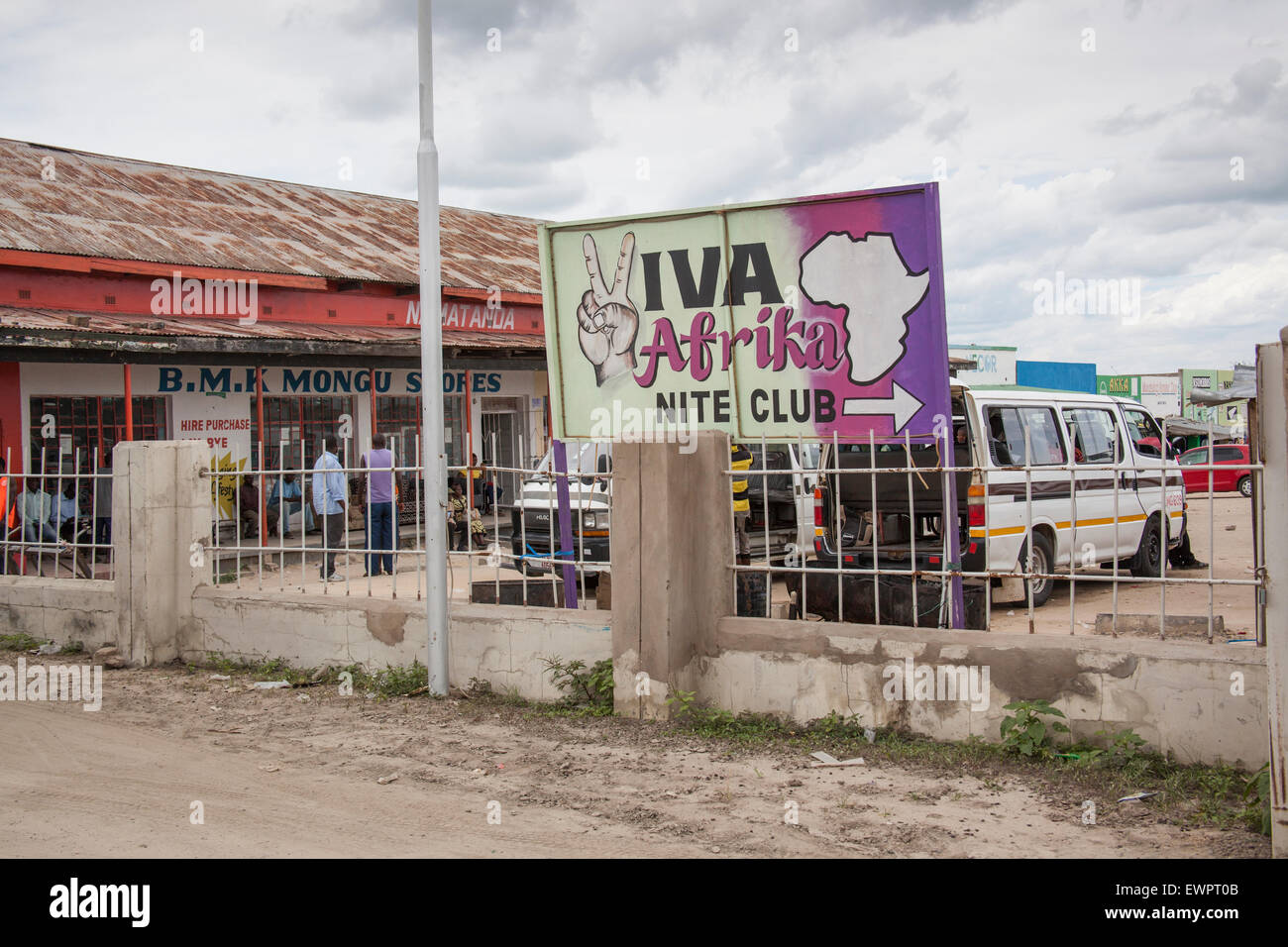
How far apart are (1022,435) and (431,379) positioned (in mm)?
5536

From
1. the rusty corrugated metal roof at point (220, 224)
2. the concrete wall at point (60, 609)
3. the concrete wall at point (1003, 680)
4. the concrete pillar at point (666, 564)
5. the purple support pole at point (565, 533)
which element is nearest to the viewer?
the concrete wall at point (1003, 680)

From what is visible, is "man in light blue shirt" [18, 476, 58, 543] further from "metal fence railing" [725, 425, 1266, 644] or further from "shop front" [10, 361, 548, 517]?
"metal fence railing" [725, 425, 1266, 644]

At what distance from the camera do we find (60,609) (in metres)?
9.38

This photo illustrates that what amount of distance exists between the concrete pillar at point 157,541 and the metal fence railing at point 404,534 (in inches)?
7.0

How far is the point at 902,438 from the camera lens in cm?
642

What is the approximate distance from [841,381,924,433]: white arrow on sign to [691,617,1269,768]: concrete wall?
127 centimetres

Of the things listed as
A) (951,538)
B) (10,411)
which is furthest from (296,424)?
(951,538)

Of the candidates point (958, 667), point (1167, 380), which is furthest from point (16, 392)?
point (1167, 380)

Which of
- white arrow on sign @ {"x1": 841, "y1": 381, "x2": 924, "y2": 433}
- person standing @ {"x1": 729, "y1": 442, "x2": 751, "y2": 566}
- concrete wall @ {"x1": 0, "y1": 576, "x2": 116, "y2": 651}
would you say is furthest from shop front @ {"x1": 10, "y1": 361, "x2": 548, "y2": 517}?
white arrow on sign @ {"x1": 841, "y1": 381, "x2": 924, "y2": 433}

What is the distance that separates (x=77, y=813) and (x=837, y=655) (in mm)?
3877

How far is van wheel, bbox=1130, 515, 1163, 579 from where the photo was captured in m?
11.1

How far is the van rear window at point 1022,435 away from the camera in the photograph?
9.75 metres

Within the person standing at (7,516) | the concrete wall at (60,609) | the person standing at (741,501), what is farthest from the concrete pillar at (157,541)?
the person standing at (741,501)

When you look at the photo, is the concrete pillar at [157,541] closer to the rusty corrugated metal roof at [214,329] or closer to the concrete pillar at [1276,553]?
the rusty corrugated metal roof at [214,329]
